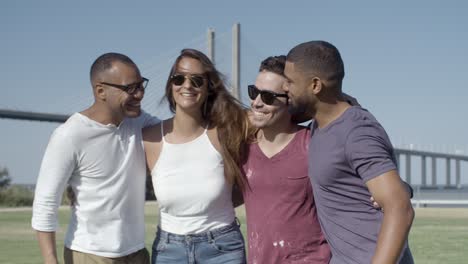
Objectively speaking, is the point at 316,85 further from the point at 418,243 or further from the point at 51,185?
the point at 418,243

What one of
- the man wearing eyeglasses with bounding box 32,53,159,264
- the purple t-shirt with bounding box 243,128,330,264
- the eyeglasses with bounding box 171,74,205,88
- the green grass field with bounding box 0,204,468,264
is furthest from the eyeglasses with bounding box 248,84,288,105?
the green grass field with bounding box 0,204,468,264

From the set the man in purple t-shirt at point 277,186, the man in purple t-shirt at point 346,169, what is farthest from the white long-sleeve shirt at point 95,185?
the man in purple t-shirt at point 346,169

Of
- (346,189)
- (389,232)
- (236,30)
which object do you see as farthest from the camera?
(236,30)

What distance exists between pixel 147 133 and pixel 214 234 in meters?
0.61

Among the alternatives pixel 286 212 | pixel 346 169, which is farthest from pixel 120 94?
pixel 346 169

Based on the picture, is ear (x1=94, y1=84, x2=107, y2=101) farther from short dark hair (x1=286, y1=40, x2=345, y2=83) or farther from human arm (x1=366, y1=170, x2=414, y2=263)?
human arm (x1=366, y1=170, x2=414, y2=263)

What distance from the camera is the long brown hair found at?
148 inches

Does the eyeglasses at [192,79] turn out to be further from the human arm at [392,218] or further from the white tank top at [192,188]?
the human arm at [392,218]

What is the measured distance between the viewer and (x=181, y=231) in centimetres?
378

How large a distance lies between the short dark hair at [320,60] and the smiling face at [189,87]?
960 mm

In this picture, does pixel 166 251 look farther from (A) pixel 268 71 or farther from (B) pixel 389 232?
(B) pixel 389 232

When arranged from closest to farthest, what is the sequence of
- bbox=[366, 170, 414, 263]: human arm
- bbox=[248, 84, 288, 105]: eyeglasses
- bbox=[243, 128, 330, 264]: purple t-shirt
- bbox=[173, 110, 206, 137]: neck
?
bbox=[366, 170, 414, 263]: human arm → bbox=[243, 128, 330, 264]: purple t-shirt → bbox=[248, 84, 288, 105]: eyeglasses → bbox=[173, 110, 206, 137]: neck

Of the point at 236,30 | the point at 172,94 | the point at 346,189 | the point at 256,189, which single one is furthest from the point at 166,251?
the point at 236,30

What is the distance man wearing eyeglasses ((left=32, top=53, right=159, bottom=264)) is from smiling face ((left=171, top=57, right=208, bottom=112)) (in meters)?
0.19
